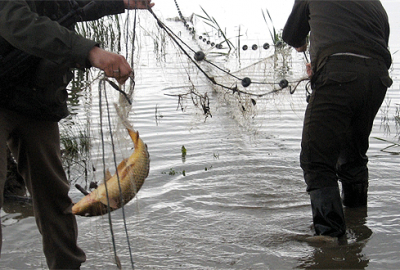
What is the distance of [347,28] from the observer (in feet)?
11.6

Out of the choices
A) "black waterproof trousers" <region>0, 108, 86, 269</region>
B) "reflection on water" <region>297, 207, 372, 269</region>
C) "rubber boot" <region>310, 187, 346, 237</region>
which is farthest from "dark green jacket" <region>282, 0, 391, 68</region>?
"black waterproof trousers" <region>0, 108, 86, 269</region>

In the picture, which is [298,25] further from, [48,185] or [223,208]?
[48,185]

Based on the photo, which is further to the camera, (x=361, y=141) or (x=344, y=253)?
(x=361, y=141)

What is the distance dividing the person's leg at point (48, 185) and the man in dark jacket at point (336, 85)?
1931 millimetres

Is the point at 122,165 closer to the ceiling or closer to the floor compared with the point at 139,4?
closer to the floor

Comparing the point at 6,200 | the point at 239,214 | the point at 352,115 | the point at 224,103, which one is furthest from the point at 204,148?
the point at 352,115

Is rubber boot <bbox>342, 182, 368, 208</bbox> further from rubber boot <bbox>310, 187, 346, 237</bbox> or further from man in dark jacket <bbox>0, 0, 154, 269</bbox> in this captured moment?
man in dark jacket <bbox>0, 0, 154, 269</bbox>

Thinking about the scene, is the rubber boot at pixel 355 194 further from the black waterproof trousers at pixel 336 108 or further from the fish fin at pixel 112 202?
the fish fin at pixel 112 202

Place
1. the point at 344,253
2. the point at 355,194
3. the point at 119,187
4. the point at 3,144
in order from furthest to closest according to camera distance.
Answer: the point at 355,194 → the point at 344,253 → the point at 3,144 → the point at 119,187

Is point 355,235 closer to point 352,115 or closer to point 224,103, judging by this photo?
point 352,115

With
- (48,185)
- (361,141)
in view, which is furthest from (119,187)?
(361,141)

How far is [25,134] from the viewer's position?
285cm

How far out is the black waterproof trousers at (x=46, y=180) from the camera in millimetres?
2855

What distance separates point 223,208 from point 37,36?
2782 millimetres
